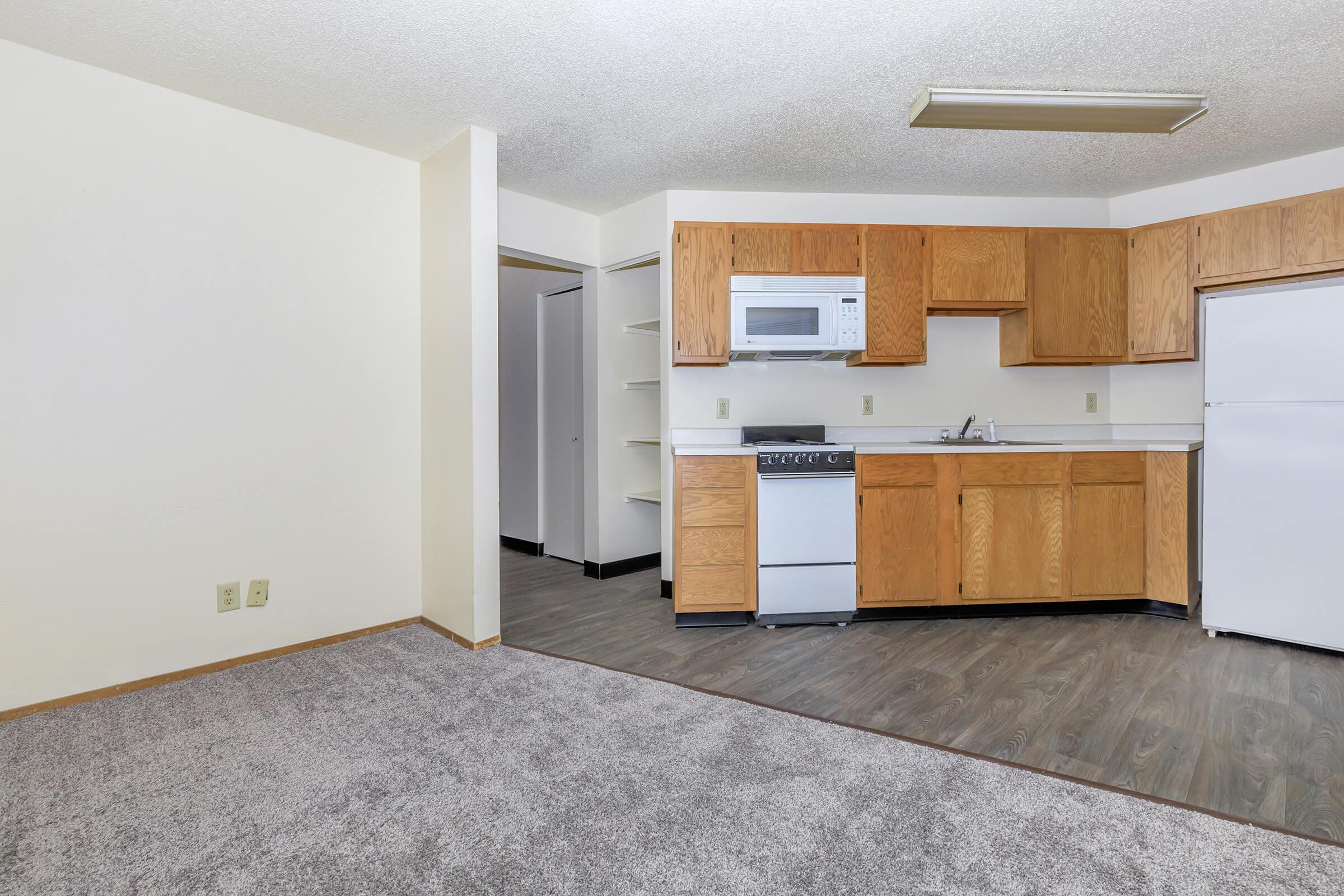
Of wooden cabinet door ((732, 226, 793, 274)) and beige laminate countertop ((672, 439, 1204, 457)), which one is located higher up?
wooden cabinet door ((732, 226, 793, 274))

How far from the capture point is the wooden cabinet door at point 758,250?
364 centimetres

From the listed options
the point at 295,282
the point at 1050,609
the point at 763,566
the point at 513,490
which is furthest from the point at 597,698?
the point at 513,490

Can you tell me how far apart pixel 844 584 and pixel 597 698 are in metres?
1.54

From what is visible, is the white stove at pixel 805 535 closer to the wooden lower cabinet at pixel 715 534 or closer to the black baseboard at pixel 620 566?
the wooden lower cabinet at pixel 715 534

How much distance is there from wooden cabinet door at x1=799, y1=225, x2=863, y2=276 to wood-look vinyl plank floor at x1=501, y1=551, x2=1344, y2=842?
1.96 metres

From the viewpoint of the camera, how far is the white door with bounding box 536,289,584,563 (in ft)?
15.6

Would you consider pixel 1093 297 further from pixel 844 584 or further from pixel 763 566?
pixel 763 566

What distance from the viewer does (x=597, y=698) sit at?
249 cm

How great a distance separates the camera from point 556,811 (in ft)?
5.82

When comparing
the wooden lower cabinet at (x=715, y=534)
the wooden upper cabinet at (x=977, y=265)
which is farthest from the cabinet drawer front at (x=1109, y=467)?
the wooden lower cabinet at (x=715, y=534)

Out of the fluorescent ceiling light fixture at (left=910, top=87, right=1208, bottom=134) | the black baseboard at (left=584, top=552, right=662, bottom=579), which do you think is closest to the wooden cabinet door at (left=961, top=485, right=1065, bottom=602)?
the fluorescent ceiling light fixture at (left=910, top=87, right=1208, bottom=134)

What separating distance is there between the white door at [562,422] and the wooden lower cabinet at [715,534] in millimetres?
1517

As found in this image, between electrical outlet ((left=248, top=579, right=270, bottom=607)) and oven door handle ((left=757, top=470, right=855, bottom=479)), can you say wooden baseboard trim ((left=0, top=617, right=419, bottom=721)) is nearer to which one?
electrical outlet ((left=248, top=579, right=270, bottom=607))

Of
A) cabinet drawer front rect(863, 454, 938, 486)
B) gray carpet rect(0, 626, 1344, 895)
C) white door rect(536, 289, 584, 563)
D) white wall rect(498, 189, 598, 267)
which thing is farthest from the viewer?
white door rect(536, 289, 584, 563)
